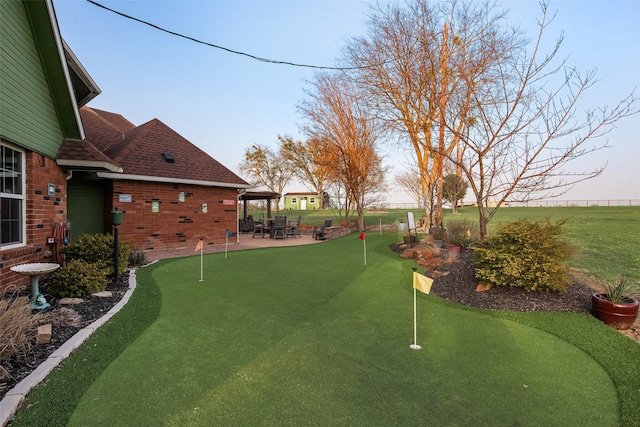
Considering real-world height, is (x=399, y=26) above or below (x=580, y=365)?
above

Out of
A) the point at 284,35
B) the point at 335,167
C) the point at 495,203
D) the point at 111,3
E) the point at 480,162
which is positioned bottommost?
the point at 495,203

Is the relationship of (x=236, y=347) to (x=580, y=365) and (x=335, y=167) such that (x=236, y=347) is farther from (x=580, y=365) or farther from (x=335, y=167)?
(x=335, y=167)

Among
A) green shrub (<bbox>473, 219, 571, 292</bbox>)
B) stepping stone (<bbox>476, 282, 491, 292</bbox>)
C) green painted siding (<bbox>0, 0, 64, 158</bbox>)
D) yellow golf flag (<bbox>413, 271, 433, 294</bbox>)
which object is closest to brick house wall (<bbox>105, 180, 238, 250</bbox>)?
green painted siding (<bbox>0, 0, 64, 158</bbox>)

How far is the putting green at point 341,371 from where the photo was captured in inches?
97.8

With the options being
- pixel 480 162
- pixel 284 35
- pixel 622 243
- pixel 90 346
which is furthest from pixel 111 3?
pixel 622 243

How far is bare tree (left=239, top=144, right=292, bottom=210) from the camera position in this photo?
44.5 m

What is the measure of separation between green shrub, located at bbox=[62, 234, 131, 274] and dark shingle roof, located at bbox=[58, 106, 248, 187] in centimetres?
493

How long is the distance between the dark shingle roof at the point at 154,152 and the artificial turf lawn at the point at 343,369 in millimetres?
8073

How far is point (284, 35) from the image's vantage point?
35.0 feet

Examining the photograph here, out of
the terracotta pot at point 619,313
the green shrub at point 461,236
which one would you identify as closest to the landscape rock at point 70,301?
the terracotta pot at point 619,313

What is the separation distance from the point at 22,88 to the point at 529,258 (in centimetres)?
935

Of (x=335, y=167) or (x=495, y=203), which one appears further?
(x=335, y=167)

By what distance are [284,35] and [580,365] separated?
36.8 feet

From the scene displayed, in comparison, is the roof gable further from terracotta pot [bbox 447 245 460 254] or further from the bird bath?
terracotta pot [bbox 447 245 460 254]
